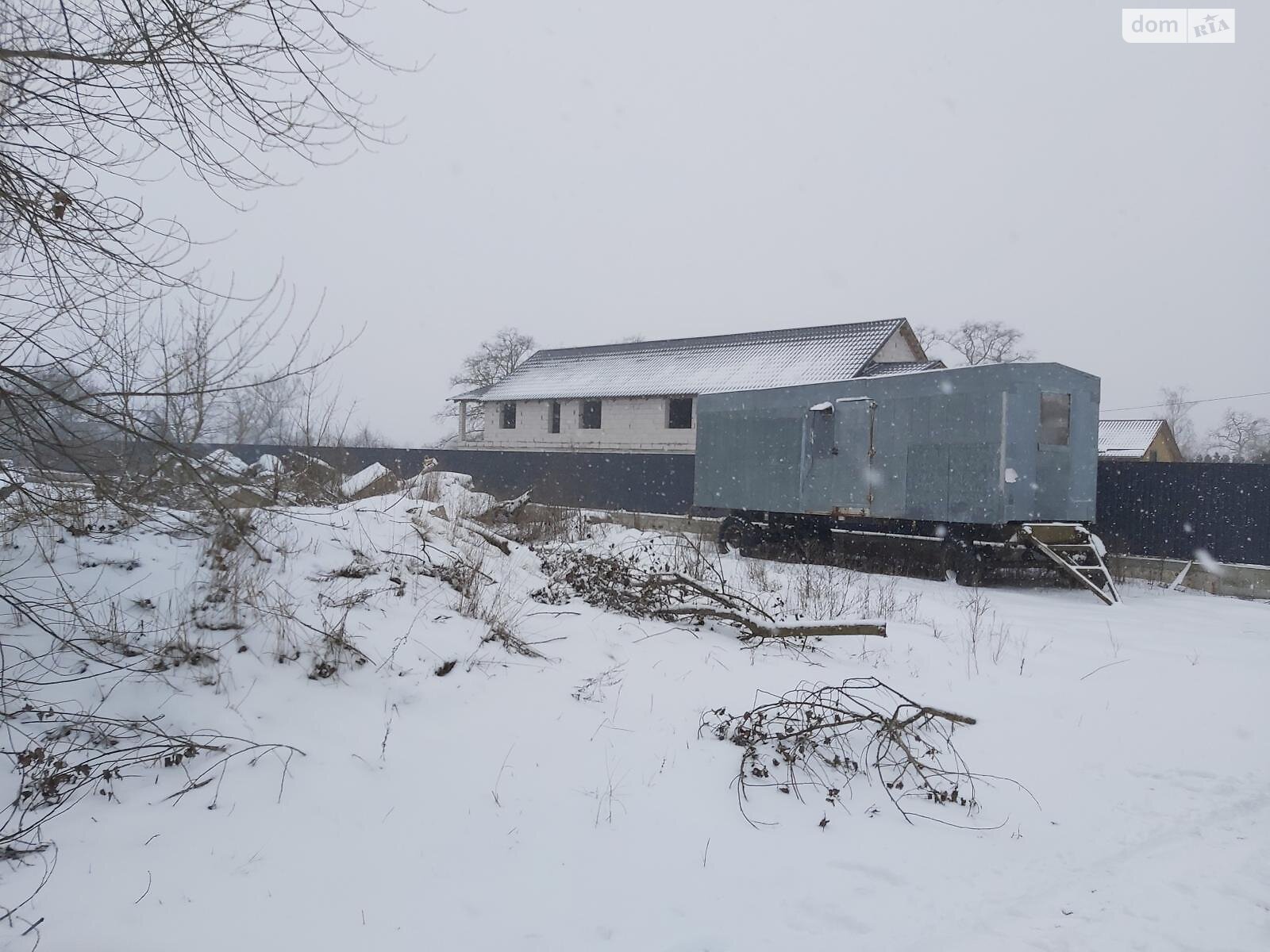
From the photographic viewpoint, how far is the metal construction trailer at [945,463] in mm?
11219

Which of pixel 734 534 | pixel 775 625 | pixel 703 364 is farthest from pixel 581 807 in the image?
pixel 703 364

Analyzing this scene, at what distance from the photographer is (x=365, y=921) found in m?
2.81

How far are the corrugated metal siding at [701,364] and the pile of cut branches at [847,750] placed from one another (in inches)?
752

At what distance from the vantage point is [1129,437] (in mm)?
34188

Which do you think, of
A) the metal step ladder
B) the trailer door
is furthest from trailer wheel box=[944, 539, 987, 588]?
the trailer door

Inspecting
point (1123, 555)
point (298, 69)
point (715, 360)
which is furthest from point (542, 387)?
point (298, 69)

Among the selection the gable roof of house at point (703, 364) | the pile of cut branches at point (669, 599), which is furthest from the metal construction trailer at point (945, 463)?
the gable roof of house at point (703, 364)

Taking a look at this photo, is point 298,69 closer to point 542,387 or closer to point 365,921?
point 365,921

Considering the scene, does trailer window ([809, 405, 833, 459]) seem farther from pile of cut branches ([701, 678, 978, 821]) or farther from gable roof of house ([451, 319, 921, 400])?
gable roof of house ([451, 319, 921, 400])

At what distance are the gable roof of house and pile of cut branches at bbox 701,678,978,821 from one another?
2023 centimetres

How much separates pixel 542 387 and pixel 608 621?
26.5 meters

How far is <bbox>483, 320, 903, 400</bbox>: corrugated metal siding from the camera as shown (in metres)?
25.5

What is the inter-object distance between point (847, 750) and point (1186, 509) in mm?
10880

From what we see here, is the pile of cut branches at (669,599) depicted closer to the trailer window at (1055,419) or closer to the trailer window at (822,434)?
the trailer window at (822,434)
